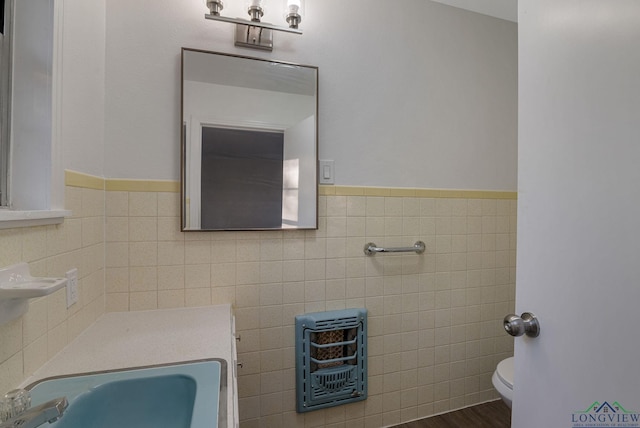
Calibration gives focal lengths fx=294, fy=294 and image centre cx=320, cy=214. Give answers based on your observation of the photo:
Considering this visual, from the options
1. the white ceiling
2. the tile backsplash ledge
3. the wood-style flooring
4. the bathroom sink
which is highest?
the white ceiling

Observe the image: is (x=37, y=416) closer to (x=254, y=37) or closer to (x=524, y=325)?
(x=524, y=325)

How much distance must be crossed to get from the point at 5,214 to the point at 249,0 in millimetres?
1256

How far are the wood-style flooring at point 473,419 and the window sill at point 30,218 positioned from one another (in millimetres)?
1866

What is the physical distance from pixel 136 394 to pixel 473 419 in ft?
6.04

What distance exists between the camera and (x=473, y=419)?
1724 mm

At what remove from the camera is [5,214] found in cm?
63

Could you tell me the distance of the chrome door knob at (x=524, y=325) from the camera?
818 mm

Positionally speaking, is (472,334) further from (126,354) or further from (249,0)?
(249,0)

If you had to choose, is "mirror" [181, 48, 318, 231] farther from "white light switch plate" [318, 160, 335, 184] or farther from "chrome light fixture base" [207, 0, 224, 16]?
"chrome light fixture base" [207, 0, 224, 16]

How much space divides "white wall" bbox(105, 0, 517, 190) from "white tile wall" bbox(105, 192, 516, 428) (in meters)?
0.19

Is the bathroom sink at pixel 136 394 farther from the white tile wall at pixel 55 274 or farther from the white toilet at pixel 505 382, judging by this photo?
the white toilet at pixel 505 382

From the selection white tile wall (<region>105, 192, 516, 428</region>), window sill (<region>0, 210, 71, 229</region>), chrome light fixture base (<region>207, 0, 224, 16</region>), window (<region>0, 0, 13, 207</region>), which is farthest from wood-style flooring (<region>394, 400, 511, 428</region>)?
chrome light fixture base (<region>207, 0, 224, 16</region>)

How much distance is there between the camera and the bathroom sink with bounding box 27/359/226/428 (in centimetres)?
→ 68

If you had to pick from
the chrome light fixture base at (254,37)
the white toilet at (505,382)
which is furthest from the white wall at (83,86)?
the white toilet at (505,382)
